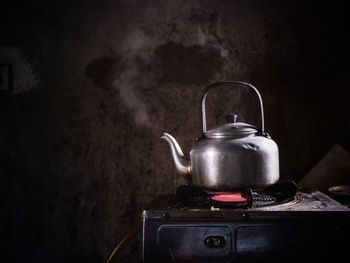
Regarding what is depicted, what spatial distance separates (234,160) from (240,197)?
20cm

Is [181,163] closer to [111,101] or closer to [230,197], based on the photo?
[230,197]

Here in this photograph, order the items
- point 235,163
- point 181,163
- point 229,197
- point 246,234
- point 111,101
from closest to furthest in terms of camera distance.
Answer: point 246,234 → point 235,163 → point 229,197 → point 181,163 → point 111,101

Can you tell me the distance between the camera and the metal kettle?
5.19ft

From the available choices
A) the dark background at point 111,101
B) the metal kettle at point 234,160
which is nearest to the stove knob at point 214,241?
the metal kettle at point 234,160

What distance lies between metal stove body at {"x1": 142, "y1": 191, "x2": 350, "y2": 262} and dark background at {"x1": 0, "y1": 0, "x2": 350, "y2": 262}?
1.06m

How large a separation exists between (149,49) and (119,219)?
4.03ft

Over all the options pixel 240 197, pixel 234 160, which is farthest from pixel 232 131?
pixel 240 197

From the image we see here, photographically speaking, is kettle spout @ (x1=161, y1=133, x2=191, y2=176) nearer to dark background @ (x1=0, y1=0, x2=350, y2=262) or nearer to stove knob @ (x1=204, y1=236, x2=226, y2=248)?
stove knob @ (x1=204, y1=236, x2=226, y2=248)

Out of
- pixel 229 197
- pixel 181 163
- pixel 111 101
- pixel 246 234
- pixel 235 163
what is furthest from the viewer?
pixel 111 101

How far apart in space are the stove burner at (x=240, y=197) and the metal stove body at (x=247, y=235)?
0.23 feet

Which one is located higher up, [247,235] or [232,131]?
[232,131]

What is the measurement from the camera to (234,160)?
5.17 ft

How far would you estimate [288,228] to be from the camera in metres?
1.43

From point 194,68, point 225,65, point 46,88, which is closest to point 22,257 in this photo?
point 46,88
